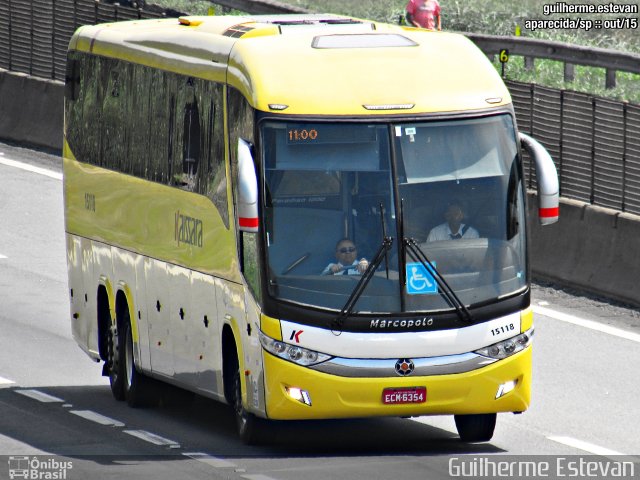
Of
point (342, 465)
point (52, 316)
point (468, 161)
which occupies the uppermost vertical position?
point (468, 161)

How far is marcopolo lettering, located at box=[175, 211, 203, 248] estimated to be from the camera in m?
16.3

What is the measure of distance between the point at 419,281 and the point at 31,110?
20.0 metres

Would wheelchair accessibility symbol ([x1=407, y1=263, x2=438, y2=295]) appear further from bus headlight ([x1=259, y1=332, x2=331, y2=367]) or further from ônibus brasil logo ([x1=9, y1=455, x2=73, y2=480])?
ônibus brasil logo ([x1=9, y1=455, x2=73, y2=480])

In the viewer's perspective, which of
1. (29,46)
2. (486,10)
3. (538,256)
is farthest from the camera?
(486,10)

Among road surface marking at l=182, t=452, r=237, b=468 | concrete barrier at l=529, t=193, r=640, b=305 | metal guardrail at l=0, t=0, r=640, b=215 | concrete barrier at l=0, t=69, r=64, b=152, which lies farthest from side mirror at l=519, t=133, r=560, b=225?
concrete barrier at l=0, t=69, r=64, b=152


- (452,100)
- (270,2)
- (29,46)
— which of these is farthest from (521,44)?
(452,100)

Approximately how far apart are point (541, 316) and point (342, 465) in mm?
8262

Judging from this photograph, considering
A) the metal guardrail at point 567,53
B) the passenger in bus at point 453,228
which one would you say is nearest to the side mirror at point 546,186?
the passenger in bus at point 453,228

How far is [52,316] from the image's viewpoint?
909 inches

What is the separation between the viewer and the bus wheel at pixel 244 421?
15.6 meters

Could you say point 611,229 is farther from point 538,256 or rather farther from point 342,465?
point 342,465

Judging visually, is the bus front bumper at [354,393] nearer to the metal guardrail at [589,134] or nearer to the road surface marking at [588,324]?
the road surface marking at [588,324]

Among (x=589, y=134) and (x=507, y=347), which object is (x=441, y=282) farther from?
(x=589, y=134)

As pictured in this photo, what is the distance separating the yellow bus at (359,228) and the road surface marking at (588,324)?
589cm
